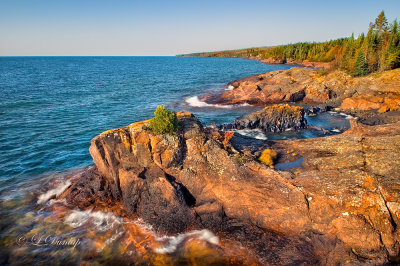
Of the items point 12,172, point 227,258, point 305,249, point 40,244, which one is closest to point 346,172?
point 305,249

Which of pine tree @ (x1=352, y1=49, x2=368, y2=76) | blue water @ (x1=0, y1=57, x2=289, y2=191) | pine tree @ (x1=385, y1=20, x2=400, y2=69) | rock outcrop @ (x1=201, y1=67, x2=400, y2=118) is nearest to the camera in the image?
blue water @ (x1=0, y1=57, x2=289, y2=191)

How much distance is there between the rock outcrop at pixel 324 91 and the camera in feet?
→ 131

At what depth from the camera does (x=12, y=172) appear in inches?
883

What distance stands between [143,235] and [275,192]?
915 cm

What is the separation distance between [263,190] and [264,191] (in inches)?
3.5

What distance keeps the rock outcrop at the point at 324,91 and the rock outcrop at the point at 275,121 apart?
14.8 metres

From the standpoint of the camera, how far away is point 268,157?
18.5 meters

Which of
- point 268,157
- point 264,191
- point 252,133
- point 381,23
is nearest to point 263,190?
point 264,191

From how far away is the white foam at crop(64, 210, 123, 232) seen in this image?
15.5 m

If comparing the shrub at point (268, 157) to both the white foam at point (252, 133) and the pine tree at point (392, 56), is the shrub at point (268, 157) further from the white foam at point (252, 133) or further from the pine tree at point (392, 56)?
the pine tree at point (392, 56)

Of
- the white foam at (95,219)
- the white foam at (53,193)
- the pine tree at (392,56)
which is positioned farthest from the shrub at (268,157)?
the pine tree at (392,56)

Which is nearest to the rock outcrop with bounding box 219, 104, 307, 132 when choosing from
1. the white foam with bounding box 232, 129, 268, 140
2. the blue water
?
the white foam with bounding box 232, 129, 268, 140

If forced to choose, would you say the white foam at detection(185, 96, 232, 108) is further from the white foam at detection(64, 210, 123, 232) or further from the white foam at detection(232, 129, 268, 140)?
the white foam at detection(64, 210, 123, 232)

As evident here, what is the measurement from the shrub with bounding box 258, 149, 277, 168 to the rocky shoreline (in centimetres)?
52
